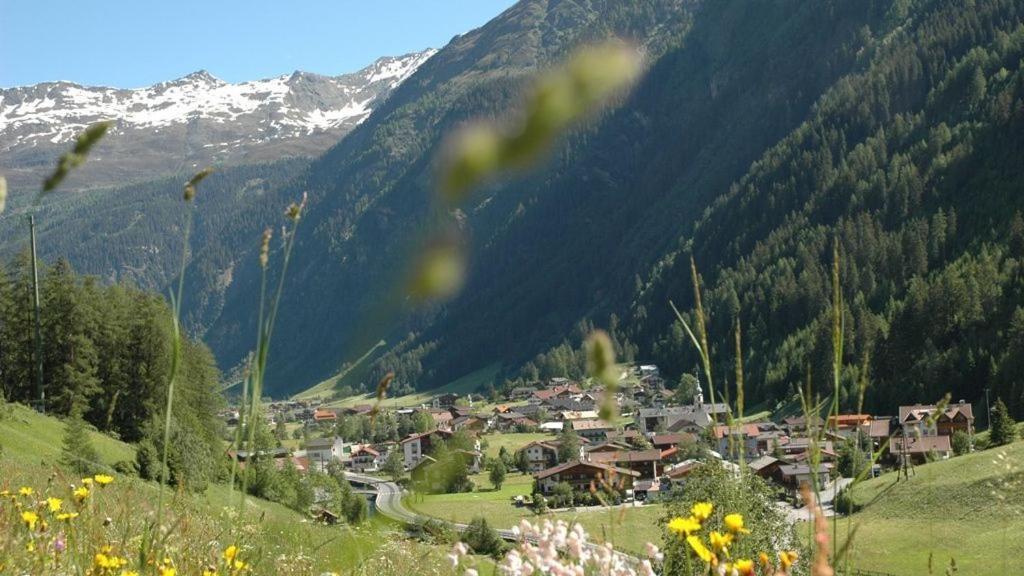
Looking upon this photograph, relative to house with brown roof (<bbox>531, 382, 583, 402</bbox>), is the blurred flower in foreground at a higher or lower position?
higher

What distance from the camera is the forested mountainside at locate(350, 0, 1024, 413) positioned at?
79.1 m

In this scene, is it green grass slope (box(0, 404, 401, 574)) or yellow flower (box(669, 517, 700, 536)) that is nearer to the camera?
yellow flower (box(669, 517, 700, 536))

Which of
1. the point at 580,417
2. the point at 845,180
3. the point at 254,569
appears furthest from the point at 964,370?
the point at 254,569

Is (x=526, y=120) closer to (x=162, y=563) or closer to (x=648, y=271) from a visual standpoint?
(x=162, y=563)

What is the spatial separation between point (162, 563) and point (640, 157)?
20038 cm

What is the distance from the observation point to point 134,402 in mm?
37844

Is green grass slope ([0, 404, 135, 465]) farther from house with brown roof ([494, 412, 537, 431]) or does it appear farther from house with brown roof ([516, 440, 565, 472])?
house with brown roof ([494, 412, 537, 431])

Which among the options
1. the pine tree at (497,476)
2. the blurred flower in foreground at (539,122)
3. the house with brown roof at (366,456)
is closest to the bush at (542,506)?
the house with brown roof at (366,456)

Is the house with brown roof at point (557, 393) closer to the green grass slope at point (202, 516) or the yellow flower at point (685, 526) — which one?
the green grass slope at point (202, 516)

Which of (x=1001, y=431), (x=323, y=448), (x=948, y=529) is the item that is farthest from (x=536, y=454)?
(x=323, y=448)

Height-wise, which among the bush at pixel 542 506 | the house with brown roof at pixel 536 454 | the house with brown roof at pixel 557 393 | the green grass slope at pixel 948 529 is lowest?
the green grass slope at pixel 948 529

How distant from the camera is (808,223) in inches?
4727

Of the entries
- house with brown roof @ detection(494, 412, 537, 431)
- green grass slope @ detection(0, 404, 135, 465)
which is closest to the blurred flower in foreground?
green grass slope @ detection(0, 404, 135, 465)

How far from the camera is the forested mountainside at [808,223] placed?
259 feet
